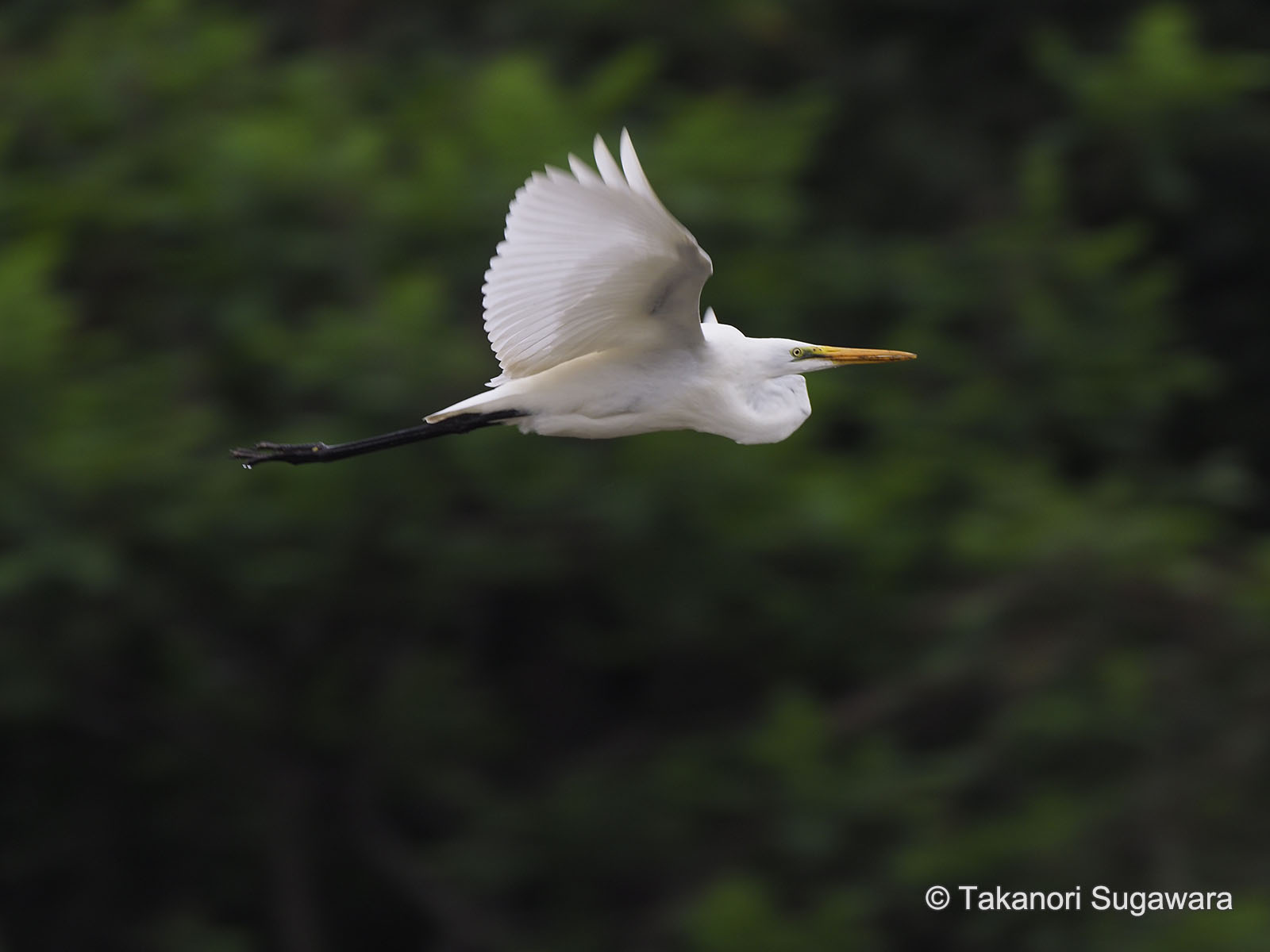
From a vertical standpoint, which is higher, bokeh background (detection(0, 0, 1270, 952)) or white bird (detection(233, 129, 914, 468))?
bokeh background (detection(0, 0, 1270, 952))

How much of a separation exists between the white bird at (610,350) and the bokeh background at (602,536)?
1.68 m

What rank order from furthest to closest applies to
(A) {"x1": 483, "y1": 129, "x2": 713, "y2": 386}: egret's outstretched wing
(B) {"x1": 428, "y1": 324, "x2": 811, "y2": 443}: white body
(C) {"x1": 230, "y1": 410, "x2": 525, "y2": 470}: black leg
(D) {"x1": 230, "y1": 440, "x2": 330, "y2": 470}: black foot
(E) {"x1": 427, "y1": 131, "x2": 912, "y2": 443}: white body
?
(D) {"x1": 230, "y1": 440, "x2": 330, "y2": 470}: black foot → (C) {"x1": 230, "y1": 410, "x2": 525, "y2": 470}: black leg → (B) {"x1": 428, "y1": 324, "x2": 811, "y2": 443}: white body → (E) {"x1": 427, "y1": 131, "x2": 912, "y2": 443}: white body → (A) {"x1": 483, "y1": 129, "x2": 713, "y2": 386}: egret's outstretched wing

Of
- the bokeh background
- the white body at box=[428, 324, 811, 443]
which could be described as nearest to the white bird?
the white body at box=[428, 324, 811, 443]

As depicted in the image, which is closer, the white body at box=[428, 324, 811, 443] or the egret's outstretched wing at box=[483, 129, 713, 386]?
the egret's outstretched wing at box=[483, 129, 713, 386]

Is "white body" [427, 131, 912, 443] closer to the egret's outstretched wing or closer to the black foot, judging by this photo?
the egret's outstretched wing

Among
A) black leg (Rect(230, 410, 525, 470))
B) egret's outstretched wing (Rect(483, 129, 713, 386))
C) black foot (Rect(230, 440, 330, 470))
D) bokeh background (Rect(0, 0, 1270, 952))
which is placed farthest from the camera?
bokeh background (Rect(0, 0, 1270, 952))

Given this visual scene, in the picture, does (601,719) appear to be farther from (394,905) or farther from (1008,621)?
(1008,621)

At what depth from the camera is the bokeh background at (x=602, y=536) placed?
20.6 ft

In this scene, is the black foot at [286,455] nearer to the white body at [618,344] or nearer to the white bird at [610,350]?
the white bird at [610,350]

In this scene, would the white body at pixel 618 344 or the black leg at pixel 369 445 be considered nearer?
the white body at pixel 618 344

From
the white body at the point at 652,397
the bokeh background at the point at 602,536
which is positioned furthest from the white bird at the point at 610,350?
the bokeh background at the point at 602,536

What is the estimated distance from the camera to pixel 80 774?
765 centimetres

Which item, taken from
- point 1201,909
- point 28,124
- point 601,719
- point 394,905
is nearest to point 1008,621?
point 1201,909

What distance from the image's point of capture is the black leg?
4.27 m
